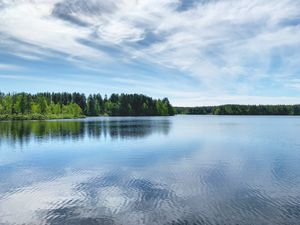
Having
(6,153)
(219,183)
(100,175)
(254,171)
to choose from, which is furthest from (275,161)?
(6,153)

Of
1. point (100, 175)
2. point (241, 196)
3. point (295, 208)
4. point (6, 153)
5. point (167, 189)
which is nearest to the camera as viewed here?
point (295, 208)

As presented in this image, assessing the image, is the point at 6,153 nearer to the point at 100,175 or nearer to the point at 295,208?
the point at 100,175

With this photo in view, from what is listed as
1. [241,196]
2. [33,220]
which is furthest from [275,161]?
[33,220]

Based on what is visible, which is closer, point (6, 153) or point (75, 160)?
point (75, 160)

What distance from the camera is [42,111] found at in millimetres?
154000

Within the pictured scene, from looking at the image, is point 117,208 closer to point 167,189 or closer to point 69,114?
point 167,189

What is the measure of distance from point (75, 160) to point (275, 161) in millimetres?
19740

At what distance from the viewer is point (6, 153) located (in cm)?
3322

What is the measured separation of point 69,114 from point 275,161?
523 ft

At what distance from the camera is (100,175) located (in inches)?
870

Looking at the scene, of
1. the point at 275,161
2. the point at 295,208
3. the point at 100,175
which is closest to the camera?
the point at 295,208

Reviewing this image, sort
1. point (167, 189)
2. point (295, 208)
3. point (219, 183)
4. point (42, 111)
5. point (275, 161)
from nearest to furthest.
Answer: point (295, 208) < point (167, 189) < point (219, 183) < point (275, 161) < point (42, 111)

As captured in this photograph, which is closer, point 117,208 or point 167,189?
point 117,208

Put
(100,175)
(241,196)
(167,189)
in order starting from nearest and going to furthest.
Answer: (241,196), (167,189), (100,175)
